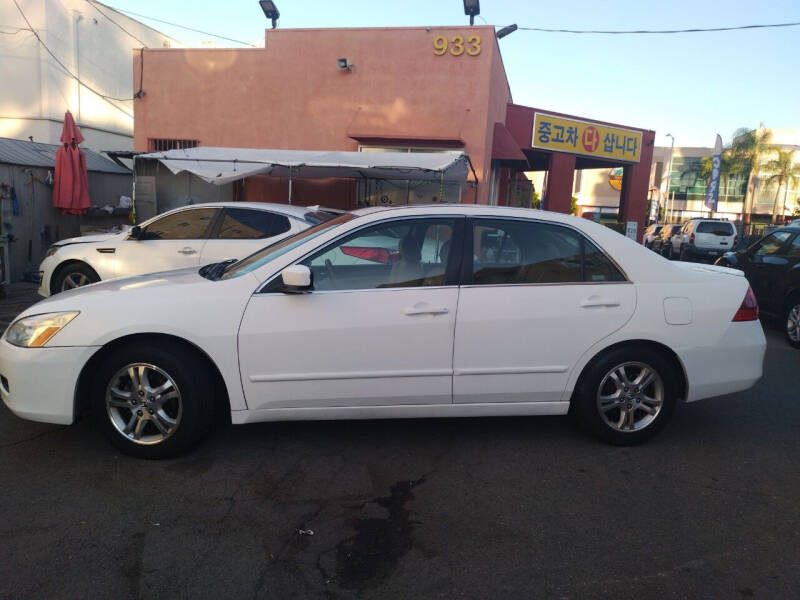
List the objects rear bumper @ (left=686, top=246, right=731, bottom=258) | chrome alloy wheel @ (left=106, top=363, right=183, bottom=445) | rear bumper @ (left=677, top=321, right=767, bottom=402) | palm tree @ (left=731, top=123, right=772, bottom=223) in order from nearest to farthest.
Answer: chrome alloy wheel @ (left=106, top=363, right=183, bottom=445) → rear bumper @ (left=677, top=321, right=767, bottom=402) → rear bumper @ (left=686, top=246, right=731, bottom=258) → palm tree @ (left=731, top=123, right=772, bottom=223)

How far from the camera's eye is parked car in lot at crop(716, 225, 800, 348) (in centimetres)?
790

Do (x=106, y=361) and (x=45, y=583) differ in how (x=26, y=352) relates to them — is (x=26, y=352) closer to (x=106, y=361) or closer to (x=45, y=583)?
(x=106, y=361)

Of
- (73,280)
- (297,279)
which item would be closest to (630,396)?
(297,279)

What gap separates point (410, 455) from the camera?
3945mm

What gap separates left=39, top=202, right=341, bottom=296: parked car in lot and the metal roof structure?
4.31m

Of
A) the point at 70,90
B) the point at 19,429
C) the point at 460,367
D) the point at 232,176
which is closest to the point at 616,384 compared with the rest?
the point at 460,367

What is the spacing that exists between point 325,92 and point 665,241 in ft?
61.0

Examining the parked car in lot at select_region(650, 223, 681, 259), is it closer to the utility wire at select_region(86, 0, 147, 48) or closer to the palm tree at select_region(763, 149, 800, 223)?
the palm tree at select_region(763, 149, 800, 223)

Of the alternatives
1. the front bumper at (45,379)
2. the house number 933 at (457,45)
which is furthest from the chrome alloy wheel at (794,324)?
the house number 933 at (457,45)

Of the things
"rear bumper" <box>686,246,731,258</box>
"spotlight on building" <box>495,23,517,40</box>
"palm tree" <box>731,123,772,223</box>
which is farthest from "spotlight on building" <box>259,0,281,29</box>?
"palm tree" <box>731,123,772,223</box>

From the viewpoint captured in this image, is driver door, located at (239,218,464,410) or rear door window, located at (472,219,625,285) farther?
rear door window, located at (472,219,625,285)

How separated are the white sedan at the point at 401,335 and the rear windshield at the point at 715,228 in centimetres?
1937

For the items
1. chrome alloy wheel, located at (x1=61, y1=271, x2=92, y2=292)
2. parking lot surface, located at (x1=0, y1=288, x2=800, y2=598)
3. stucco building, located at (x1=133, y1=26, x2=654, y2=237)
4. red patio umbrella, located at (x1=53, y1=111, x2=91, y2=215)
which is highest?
stucco building, located at (x1=133, y1=26, x2=654, y2=237)

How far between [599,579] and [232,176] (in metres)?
9.49
